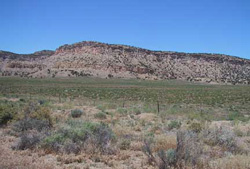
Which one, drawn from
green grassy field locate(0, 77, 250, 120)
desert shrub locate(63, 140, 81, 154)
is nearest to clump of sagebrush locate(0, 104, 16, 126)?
desert shrub locate(63, 140, 81, 154)

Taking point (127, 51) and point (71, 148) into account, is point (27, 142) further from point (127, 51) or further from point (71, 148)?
point (127, 51)

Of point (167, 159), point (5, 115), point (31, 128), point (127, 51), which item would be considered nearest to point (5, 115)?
point (5, 115)

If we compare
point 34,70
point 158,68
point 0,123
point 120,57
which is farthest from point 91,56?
point 0,123

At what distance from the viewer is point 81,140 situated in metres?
7.29

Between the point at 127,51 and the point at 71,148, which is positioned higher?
the point at 127,51

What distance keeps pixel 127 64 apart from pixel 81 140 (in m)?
98.5

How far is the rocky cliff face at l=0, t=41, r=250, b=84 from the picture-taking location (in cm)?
9769

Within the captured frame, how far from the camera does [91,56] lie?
10675 centimetres

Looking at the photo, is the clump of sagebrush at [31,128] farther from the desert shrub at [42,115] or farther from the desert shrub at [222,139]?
the desert shrub at [222,139]

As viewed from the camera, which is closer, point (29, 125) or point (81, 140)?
point (81, 140)

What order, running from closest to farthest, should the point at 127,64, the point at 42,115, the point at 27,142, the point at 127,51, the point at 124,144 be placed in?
the point at 27,142, the point at 124,144, the point at 42,115, the point at 127,64, the point at 127,51

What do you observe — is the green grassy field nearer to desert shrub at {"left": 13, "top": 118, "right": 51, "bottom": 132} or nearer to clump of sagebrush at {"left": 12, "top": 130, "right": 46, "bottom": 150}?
desert shrub at {"left": 13, "top": 118, "right": 51, "bottom": 132}

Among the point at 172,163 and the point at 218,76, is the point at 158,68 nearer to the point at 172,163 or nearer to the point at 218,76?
the point at 218,76

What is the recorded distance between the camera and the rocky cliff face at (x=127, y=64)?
97688 millimetres
